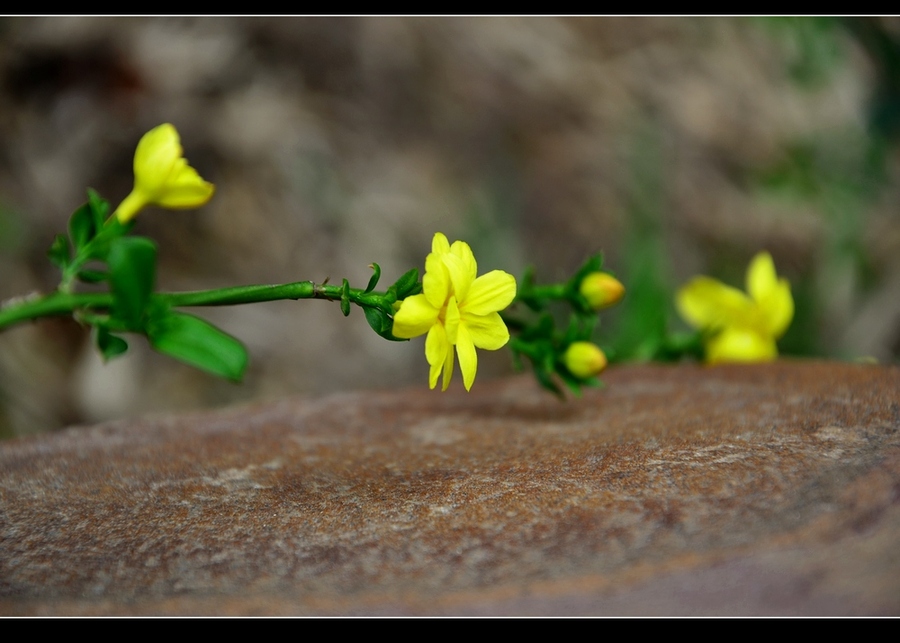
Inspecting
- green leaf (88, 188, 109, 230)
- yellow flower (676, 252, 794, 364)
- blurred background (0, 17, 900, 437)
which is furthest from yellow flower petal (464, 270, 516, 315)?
blurred background (0, 17, 900, 437)

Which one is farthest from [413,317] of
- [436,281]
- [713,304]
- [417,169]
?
[417,169]

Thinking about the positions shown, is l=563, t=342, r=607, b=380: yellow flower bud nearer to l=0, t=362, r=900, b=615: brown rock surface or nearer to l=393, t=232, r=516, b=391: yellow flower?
l=0, t=362, r=900, b=615: brown rock surface

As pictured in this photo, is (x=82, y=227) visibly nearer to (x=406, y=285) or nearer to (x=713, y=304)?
(x=406, y=285)

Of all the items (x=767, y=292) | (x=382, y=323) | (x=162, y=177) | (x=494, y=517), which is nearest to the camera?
(x=494, y=517)

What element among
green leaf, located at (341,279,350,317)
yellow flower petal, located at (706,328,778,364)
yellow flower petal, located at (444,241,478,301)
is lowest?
yellow flower petal, located at (706,328,778,364)

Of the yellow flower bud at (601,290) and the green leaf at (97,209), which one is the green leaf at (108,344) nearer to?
the green leaf at (97,209)

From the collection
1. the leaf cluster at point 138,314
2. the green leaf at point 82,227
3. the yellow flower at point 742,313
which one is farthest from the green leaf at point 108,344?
the yellow flower at point 742,313

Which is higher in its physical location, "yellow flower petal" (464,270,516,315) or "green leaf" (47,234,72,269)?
"green leaf" (47,234,72,269)

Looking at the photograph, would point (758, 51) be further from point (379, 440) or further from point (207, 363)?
point (207, 363)
